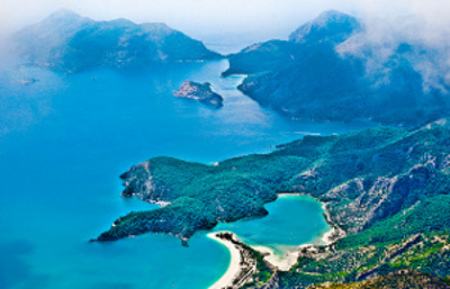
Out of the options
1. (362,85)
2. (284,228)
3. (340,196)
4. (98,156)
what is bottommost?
(284,228)

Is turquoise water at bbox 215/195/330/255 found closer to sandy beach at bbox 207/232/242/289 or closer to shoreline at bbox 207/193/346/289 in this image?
shoreline at bbox 207/193/346/289

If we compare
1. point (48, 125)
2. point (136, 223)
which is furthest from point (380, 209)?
point (48, 125)

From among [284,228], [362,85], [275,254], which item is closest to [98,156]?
[284,228]

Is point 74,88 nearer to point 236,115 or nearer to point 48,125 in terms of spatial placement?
point 48,125

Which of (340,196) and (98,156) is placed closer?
(340,196)

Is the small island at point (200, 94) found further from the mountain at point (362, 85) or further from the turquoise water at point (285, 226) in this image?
the turquoise water at point (285, 226)

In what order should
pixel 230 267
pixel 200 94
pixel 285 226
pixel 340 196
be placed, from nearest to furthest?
pixel 230 267 → pixel 285 226 → pixel 340 196 → pixel 200 94

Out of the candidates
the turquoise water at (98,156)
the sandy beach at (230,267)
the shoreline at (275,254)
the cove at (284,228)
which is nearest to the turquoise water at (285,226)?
the cove at (284,228)

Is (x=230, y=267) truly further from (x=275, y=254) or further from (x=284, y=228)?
(x=284, y=228)

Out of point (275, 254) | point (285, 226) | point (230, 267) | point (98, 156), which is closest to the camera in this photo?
point (230, 267)
